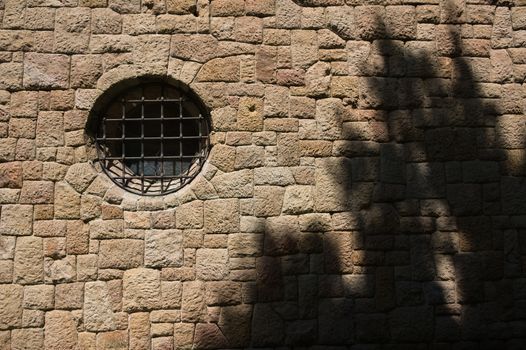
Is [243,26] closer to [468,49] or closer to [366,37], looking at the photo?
[366,37]

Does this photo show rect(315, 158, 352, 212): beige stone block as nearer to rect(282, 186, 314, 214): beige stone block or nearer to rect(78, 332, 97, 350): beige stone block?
rect(282, 186, 314, 214): beige stone block

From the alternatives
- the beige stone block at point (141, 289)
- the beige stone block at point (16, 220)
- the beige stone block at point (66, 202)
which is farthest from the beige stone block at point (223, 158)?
the beige stone block at point (16, 220)

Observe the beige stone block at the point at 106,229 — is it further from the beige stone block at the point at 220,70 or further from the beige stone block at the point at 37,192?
the beige stone block at the point at 220,70

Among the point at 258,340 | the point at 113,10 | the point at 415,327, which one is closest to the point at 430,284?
the point at 415,327

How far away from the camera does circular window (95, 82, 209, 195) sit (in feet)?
13.4

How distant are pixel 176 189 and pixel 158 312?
945 mm

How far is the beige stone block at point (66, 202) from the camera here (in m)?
3.88

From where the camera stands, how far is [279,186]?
4.01m

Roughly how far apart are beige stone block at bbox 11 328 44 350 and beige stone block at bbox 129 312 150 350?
654 millimetres

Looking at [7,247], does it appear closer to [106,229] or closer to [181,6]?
[106,229]

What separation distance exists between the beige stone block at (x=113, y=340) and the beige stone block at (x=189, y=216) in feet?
2.98

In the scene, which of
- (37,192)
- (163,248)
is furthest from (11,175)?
(163,248)

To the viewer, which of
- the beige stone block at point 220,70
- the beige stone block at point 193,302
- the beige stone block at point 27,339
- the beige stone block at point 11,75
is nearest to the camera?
the beige stone block at point 27,339

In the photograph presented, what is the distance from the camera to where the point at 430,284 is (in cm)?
400
